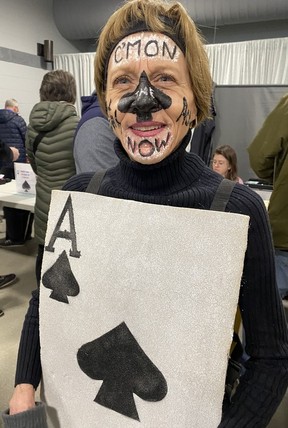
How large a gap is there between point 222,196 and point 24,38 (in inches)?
232

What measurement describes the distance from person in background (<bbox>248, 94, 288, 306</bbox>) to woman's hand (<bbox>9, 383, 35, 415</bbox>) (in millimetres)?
1258

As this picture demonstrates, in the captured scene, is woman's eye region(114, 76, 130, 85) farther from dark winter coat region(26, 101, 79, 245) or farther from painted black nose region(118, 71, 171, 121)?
dark winter coat region(26, 101, 79, 245)

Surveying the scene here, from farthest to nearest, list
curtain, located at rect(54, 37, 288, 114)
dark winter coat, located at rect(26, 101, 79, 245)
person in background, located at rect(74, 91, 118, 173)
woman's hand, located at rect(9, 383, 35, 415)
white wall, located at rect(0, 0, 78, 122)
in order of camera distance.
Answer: white wall, located at rect(0, 0, 78, 122), curtain, located at rect(54, 37, 288, 114), dark winter coat, located at rect(26, 101, 79, 245), person in background, located at rect(74, 91, 118, 173), woman's hand, located at rect(9, 383, 35, 415)

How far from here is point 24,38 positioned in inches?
217

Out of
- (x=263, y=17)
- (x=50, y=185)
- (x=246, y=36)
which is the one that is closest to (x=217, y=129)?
(x=263, y=17)

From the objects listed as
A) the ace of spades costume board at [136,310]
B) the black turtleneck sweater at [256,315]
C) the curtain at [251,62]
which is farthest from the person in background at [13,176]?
the black turtleneck sweater at [256,315]

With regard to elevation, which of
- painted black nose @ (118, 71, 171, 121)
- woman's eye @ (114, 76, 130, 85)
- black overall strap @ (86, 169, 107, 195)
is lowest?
black overall strap @ (86, 169, 107, 195)

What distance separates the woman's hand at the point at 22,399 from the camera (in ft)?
2.19

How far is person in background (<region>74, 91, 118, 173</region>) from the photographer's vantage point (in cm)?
132

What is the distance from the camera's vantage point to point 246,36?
5.04 meters

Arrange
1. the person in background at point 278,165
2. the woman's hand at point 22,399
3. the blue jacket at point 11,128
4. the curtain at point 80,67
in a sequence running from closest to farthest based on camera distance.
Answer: the woman's hand at point 22,399, the person in background at point 278,165, the blue jacket at point 11,128, the curtain at point 80,67

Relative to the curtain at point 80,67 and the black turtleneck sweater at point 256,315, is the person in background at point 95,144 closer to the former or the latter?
the black turtleneck sweater at point 256,315

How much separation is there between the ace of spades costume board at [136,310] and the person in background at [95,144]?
2.00 feet

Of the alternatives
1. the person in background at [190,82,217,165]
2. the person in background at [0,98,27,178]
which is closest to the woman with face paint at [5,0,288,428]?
the person in background at [190,82,217,165]
